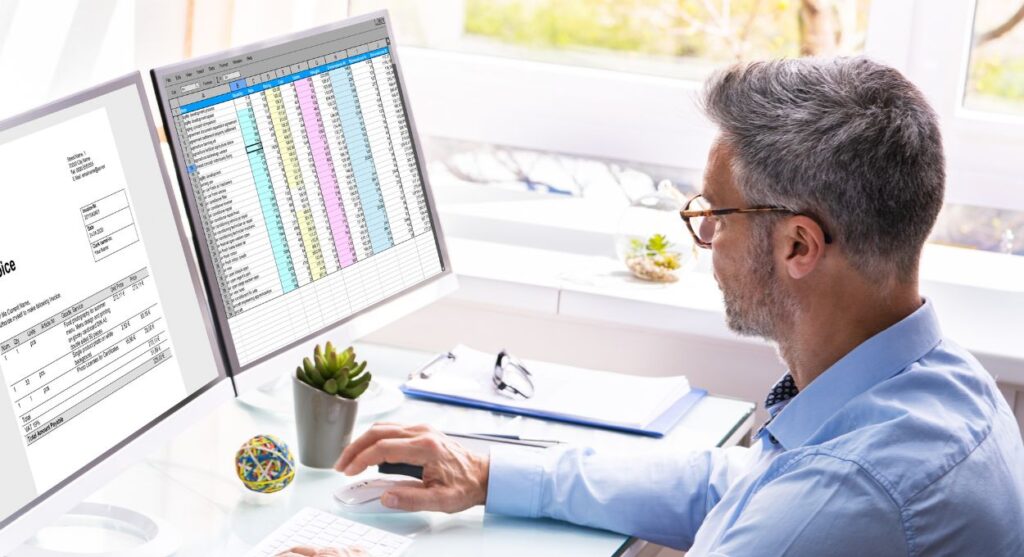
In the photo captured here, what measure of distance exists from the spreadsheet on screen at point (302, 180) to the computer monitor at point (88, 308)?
79mm

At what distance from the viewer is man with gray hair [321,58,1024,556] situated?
1.23m

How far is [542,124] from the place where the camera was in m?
2.59

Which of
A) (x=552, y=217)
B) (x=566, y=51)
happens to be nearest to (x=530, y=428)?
(x=552, y=217)

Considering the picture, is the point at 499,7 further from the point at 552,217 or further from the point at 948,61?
the point at 948,61

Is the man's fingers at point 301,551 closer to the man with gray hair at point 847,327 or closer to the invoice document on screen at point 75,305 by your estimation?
the invoice document on screen at point 75,305

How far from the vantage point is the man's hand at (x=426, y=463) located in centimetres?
154

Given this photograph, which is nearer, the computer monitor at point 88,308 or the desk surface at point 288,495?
the computer monitor at point 88,308

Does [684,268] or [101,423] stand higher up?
[101,423]

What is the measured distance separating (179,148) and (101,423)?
1.07ft

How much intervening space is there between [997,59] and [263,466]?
1517mm

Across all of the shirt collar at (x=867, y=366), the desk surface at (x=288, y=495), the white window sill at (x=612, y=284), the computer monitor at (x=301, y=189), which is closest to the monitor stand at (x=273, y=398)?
the desk surface at (x=288, y=495)

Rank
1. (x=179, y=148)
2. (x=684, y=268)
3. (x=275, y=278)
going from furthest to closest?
(x=684, y=268), (x=275, y=278), (x=179, y=148)

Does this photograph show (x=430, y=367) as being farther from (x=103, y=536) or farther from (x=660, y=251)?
(x=103, y=536)

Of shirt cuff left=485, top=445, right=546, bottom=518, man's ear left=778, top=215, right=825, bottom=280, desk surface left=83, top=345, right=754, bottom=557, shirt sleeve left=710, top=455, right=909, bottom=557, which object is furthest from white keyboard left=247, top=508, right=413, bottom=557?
man's ear left=778, top=215, right=825, bottom=280
